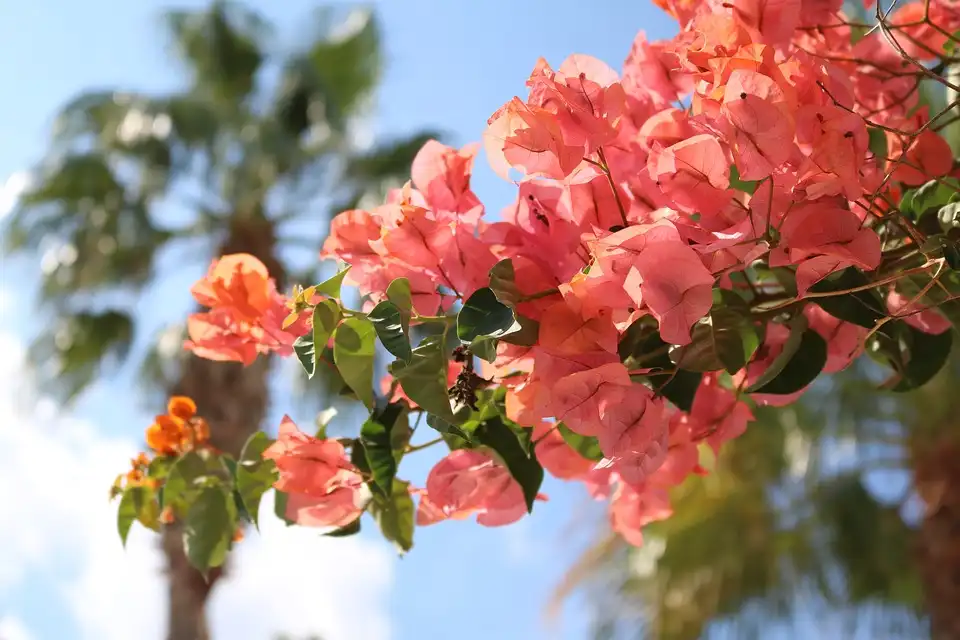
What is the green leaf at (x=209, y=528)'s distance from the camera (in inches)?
19.7

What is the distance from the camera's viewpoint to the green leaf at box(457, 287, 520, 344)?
0.40m

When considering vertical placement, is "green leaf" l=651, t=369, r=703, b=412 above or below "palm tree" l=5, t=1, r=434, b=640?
below

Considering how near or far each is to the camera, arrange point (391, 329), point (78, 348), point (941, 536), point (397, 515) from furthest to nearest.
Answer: point (78, 348) → point (941, 536) → point (397, 515) → point (391, 329)

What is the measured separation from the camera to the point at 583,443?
504 millimetres

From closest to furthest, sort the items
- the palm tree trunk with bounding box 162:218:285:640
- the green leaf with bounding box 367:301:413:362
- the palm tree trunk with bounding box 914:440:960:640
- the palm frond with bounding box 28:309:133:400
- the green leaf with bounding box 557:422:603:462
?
the green leaf with bounding box 367:301:413:362
the green leaf with bounding box 557:422:603:462
the palm tree trunk with bounding box 162:218:285:640
the palm tree trunk with bounding box 914:440:960:640
the palm frond with bounding box 28:309:133:400

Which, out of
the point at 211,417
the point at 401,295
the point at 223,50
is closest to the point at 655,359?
the point at 401,295

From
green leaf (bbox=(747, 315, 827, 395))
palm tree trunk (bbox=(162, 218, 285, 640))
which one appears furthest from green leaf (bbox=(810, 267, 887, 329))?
palm tree trunk (bbox=(162, 218, 285, 640))

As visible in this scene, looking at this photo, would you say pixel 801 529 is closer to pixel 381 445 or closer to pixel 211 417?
pixel 211 417

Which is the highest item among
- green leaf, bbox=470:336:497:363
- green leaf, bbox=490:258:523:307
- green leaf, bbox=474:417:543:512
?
green leaf, bbox=490:258:523:307

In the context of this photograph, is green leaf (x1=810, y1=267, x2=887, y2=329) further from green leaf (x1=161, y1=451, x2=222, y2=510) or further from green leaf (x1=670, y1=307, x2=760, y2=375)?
green leaf (x1=161, y1=451, x2=222, y2=510)

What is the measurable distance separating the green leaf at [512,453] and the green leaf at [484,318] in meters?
0.06

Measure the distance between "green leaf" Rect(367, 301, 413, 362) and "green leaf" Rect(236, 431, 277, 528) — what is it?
0.12 m

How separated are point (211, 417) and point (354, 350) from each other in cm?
370

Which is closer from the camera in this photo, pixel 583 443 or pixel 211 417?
pixel 583 443
